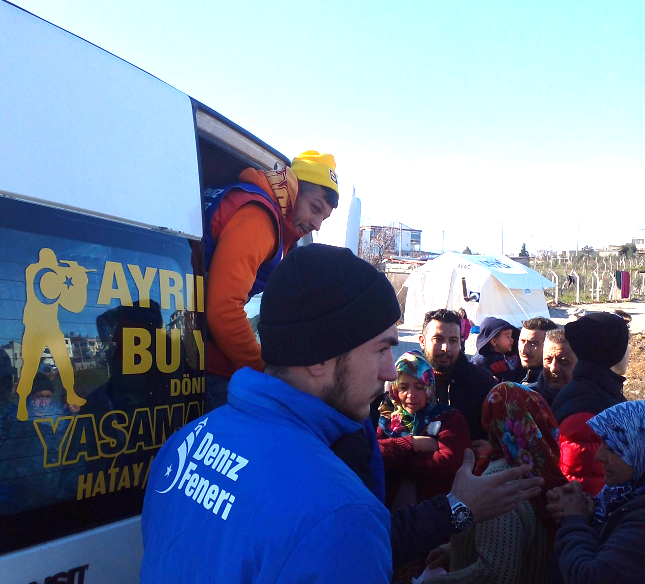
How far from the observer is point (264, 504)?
974 millimetres

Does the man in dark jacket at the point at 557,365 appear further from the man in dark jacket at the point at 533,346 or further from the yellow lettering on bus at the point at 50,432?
the yellow lettering on bus at the point at 50,432

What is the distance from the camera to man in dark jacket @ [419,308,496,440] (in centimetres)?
335

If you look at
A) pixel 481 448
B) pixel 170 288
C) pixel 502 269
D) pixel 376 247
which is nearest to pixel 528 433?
pixel 481 448

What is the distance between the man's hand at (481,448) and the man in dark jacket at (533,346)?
67.3 inches

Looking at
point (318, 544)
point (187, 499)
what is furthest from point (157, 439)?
point (318, 544)

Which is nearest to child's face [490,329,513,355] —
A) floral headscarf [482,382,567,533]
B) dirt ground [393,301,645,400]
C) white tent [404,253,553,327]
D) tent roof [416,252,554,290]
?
floral headscarf [482,382,567,533]

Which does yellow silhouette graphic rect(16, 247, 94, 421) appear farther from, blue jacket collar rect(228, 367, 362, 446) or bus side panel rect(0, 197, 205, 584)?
blue jacket collar rect(228, 367, 362, 446)

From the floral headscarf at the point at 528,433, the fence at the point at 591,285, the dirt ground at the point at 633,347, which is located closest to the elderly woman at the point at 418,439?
the floral headscarf at the point at 528,433

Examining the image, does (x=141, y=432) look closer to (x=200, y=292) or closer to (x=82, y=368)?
(x=82, y=368)

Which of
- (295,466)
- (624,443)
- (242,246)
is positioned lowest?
(624,443)

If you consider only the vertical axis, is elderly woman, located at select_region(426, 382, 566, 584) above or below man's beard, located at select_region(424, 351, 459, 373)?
below

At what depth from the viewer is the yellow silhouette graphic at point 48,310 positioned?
139 centimetres

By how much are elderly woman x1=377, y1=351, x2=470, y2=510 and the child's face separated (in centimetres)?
202

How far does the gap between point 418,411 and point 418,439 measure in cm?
19
